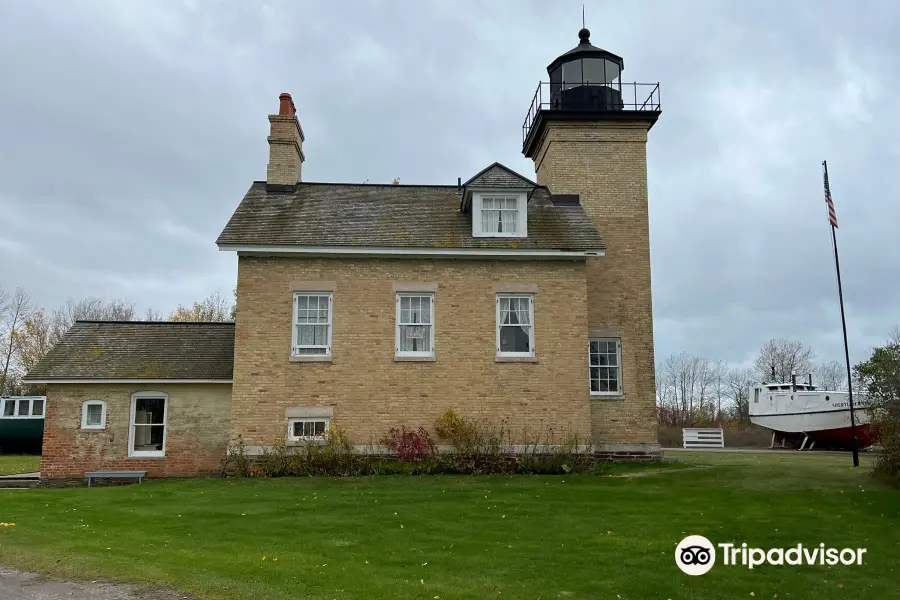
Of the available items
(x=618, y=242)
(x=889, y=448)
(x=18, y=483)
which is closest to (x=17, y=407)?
(x=18, y=483)

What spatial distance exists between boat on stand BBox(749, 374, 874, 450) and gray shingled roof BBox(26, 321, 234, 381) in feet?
74.9

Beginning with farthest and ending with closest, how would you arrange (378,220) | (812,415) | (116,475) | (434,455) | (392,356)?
(812,415) → (378,220) → (392,356) → (116,475) → (434,455)

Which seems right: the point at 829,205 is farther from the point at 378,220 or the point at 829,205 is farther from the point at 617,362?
the point at 378,220

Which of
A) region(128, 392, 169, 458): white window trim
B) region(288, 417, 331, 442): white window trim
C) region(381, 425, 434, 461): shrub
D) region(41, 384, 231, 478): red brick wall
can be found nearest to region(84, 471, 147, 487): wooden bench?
region(41, 384, 231, 478): red brick wall

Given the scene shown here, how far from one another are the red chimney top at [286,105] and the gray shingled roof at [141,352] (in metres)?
6.34

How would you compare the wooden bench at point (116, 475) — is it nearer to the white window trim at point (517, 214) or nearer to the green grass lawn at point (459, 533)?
the green grass lawn at point (459, 533)

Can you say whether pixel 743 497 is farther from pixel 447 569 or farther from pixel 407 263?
pixel 407 263

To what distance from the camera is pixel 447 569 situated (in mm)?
8570

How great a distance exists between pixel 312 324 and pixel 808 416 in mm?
22268

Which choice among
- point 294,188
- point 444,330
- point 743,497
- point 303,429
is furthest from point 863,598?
point 294,188

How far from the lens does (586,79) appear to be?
2269 centimetres

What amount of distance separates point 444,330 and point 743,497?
7833 mm

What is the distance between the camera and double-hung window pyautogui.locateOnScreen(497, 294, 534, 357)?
1825 centimetres

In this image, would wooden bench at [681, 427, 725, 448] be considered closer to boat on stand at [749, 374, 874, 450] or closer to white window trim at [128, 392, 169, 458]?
boat on stand at [749, 374, 874, 450]
